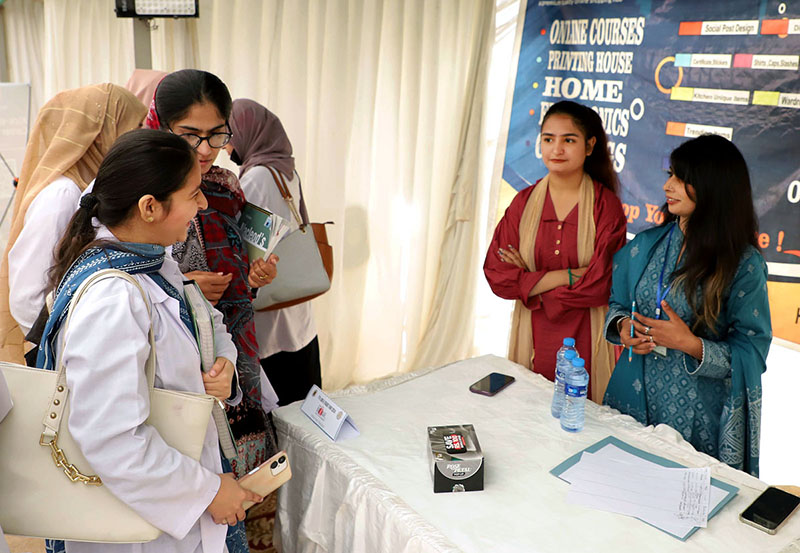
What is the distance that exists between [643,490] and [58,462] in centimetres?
119

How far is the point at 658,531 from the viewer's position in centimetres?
137

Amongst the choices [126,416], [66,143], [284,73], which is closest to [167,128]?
[66,143]

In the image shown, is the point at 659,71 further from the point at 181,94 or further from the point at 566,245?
the point at 181,94

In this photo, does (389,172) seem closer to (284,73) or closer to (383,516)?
(284,73)

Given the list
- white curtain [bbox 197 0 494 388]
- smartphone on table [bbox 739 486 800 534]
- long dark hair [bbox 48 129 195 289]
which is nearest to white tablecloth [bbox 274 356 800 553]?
smartphone on table [bbox 739 486 800 534]

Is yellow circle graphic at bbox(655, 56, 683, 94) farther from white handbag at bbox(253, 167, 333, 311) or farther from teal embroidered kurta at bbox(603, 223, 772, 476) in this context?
white handbag at bbox(253, 167, 333, 311)

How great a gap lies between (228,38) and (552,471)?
236 centimetres

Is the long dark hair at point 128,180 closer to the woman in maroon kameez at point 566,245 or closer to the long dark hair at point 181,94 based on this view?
the long dark hair at point 181,94

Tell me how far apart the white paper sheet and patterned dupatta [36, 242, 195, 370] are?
101 cm

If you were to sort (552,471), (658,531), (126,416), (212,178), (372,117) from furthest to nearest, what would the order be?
(372,117) < (212,178) < (552,471) < (658,531) < (126,416)

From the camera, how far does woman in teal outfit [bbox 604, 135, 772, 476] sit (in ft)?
6.21

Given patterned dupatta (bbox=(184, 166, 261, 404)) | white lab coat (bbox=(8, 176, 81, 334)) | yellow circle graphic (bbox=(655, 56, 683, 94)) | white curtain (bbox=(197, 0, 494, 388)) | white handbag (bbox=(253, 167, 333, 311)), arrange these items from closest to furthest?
white lab coat (bbox=(8, 176, 81, 334)), patterned dupatta (bbox=(184, 166, 261, 404)), white handbag (bbox=(253, 167, 333, 311)), yellow circle graphic (bbox=(655, 56, 683, 94)), white curtain (bbox=(197, 0, 494, 388))

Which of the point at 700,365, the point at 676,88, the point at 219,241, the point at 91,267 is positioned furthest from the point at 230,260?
the point at 676,88

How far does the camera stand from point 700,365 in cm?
191
